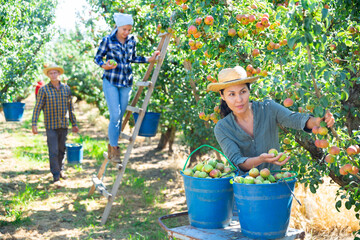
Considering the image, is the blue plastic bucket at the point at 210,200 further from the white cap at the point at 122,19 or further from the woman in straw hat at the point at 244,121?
the white cap at the point at 122,19

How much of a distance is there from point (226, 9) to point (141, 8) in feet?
9.75

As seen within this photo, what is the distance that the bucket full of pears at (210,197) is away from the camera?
7.44ft

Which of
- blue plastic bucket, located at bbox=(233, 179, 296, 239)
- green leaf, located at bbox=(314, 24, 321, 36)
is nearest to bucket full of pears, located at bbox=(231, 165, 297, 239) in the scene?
blue plastic bucket, located at bbox=(233, 179, 296, 239)

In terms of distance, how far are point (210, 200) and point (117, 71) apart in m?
2.92

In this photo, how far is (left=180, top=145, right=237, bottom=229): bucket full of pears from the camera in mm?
2268

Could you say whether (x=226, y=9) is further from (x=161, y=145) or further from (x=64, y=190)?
(x=161, y=145)

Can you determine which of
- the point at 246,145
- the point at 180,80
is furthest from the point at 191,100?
the point at 246,145

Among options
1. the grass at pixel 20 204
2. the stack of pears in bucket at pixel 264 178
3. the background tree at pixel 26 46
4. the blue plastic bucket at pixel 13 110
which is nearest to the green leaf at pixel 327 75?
the stack of pears in bucket at pixel 264 178

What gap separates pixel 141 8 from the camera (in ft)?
18.9

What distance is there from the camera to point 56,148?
20.8 ft

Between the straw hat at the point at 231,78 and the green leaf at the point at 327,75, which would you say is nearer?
the green leaf at the point at 327,75

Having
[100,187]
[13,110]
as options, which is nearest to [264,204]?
[100,187]

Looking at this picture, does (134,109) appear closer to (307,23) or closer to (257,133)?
(257,133)

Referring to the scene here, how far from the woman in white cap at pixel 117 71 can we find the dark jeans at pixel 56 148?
171 cm
